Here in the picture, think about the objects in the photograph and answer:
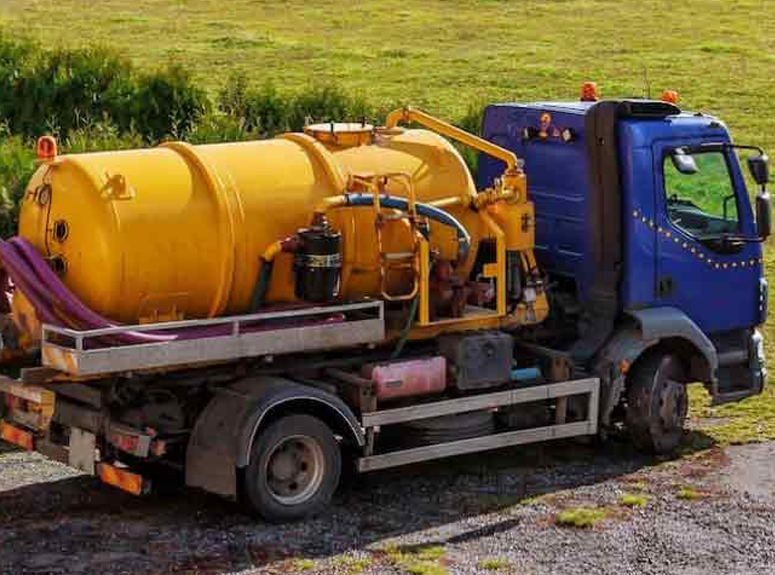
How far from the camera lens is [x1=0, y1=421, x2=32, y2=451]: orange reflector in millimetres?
13316

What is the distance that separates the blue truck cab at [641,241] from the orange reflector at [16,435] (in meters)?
4.30

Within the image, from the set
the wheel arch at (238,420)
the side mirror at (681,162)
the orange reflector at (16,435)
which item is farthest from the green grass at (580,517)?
the orange reflector at (16,435)

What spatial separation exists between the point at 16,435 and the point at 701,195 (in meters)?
5.95

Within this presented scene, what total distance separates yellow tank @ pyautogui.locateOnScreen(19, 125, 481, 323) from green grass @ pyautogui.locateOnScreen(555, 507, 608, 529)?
2210mm

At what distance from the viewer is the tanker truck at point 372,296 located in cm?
1273

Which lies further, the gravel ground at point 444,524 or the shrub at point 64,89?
the shrub at point 64,89

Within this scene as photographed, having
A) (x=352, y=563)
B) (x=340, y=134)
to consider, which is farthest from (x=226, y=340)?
(x=340, y=134)

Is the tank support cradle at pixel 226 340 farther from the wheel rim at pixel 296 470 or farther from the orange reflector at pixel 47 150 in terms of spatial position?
the orange reflector at pixel 47 150

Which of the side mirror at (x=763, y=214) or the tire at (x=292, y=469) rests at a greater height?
the side mirror at (x=763, y=214)

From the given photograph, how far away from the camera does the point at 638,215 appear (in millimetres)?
14633

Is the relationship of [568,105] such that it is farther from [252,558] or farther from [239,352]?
[252,558]

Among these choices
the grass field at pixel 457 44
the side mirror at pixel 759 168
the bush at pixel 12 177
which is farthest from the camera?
the grass field at pixel 457 44

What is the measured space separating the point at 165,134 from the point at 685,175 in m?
11.0

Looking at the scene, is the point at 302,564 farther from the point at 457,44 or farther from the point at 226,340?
the point at 457,44
